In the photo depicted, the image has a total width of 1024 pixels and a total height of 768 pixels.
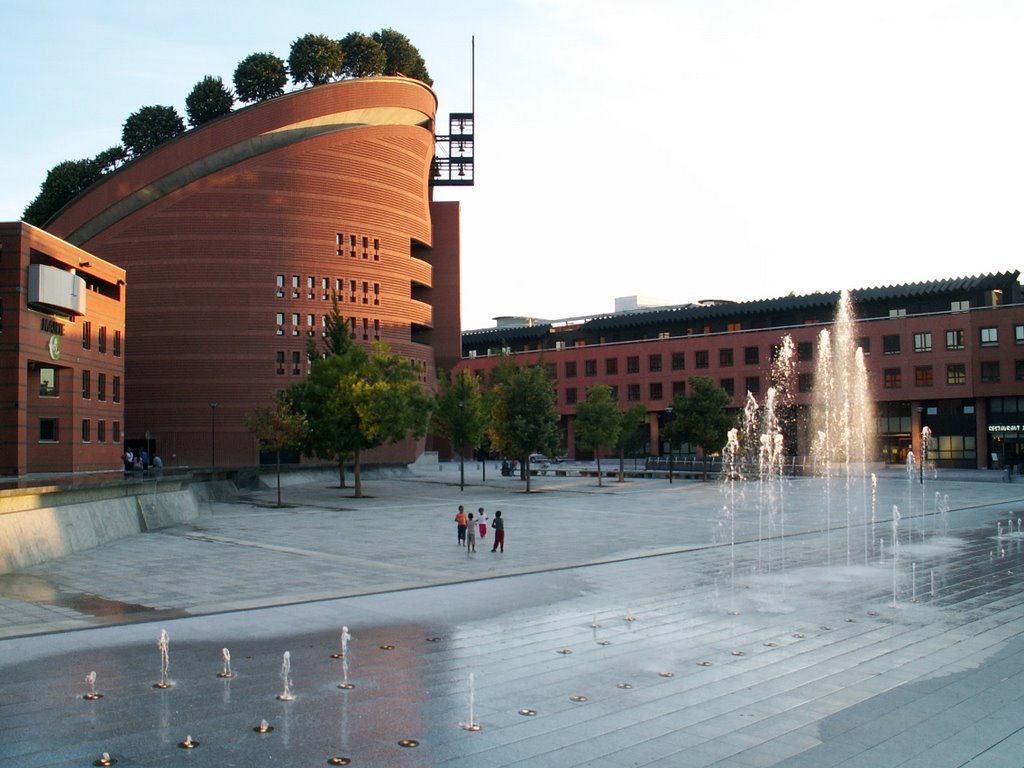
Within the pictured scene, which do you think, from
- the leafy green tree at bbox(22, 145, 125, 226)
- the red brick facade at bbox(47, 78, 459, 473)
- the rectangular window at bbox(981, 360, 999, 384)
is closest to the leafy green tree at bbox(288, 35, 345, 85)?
the red brick facade at bbox(47, 78, 459, 473)

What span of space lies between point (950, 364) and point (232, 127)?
60311 millimetres

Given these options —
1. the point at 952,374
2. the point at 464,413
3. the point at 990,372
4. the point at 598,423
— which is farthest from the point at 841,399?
the point at 464,413

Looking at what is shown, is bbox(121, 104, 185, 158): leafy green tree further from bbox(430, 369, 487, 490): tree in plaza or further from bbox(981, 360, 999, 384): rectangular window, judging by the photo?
bbox(981, 360, 999, 384): rectangular window

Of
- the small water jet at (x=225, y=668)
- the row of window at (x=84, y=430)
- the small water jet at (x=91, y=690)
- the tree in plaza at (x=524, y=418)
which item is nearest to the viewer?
the small water jet at (x=91, y=690)

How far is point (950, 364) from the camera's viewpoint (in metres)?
75.8

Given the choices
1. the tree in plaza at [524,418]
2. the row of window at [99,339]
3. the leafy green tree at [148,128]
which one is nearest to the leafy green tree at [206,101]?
the leafy green tree at [148,128]

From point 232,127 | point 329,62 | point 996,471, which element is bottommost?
point 996,471

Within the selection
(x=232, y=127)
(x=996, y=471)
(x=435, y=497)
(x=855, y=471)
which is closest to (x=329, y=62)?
(x=232, y=127)

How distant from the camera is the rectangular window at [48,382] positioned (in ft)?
152

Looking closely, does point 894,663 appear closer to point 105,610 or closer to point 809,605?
point 809,605

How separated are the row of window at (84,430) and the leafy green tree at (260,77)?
40.0m

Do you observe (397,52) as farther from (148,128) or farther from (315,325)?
(315,325)

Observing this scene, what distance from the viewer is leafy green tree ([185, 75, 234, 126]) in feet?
276

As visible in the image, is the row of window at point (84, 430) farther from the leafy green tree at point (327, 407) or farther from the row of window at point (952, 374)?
the row of window at point (952, 374)
